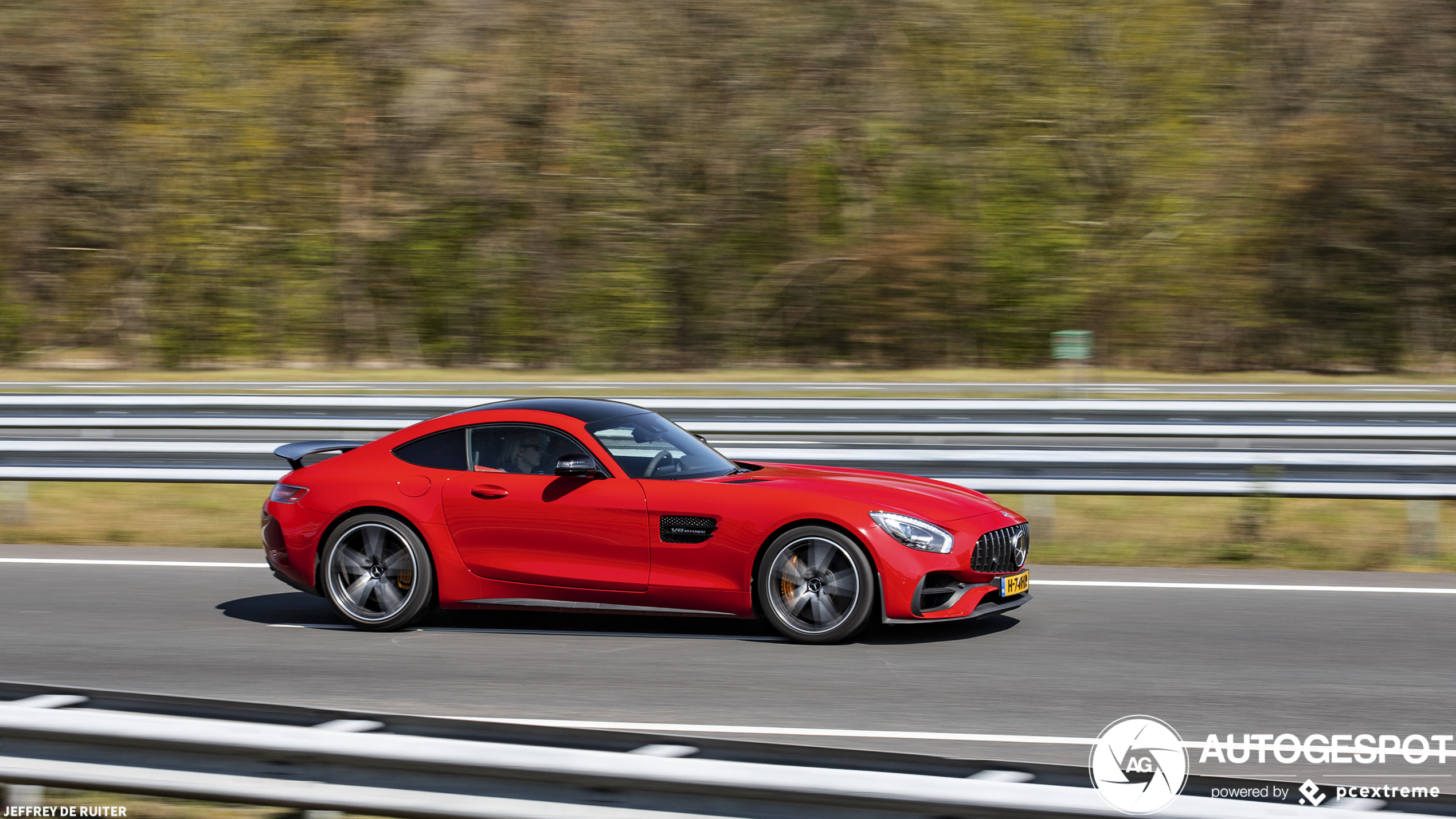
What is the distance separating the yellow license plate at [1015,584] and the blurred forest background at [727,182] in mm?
16854

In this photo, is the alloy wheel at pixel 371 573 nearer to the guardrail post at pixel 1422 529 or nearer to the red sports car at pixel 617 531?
the red sports car at pixel 617 531

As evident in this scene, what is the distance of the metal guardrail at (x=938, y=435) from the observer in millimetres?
9820

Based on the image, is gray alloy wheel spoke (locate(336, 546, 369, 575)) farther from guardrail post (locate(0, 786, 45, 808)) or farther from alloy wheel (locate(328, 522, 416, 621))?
guardrail post (locate(0, 786, 45, 808))

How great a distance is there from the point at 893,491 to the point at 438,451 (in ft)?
8.25

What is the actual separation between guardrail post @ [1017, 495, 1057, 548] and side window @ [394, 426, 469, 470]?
4.59 metres

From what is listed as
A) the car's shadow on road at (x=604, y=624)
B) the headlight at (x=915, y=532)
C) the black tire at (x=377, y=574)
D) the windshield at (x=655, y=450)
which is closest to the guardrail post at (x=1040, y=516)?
the car's shadow on road at (x=604, y=624)

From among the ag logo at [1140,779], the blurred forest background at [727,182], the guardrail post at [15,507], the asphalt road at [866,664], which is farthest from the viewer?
the blurred forest background at [727,182]

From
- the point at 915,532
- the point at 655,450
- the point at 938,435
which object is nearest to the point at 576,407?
the point at 655,450

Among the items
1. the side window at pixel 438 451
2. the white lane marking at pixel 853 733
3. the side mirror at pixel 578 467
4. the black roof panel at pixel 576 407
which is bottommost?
the white lane marking at pixel 853 733

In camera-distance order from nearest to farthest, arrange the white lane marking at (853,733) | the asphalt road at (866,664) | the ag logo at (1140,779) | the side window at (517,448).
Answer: the ag logo at (1140,779) < the white lane marking at (853,733) < the asphalt road at (866,664) < the side window at (517,448)

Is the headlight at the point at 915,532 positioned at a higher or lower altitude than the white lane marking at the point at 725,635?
higher

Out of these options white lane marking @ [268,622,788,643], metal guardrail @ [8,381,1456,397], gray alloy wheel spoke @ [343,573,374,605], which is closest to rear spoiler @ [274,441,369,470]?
gray alloy wheel spoke @ [343,573,374,605]

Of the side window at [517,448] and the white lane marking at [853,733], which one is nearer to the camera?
the white lane marking at [853,733]

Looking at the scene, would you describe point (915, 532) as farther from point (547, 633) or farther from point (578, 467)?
point (547, 633)
